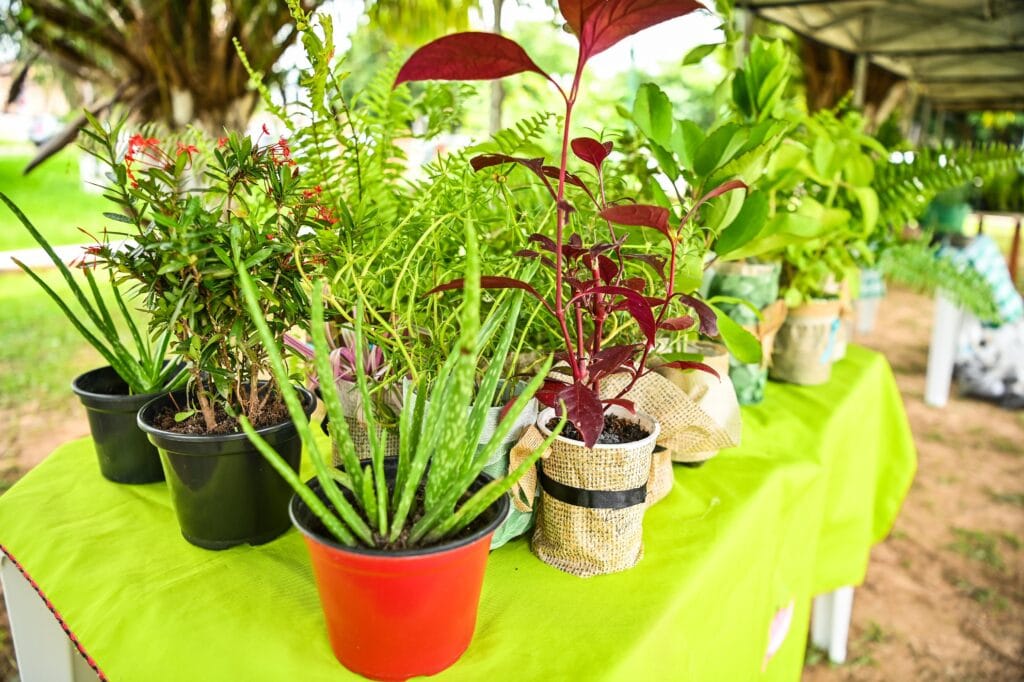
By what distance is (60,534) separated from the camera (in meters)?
0.69

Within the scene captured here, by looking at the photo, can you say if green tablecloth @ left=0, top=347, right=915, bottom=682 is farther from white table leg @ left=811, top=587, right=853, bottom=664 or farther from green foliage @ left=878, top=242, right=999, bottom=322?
green foliage @ left=878, top=242, right=999, bottom=322

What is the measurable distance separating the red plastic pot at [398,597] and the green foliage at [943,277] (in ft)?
4.54

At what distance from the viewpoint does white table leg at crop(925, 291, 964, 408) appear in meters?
3.06

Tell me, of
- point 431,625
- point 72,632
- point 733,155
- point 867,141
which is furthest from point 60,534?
point 867,141

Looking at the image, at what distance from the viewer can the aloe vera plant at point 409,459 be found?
437 mm

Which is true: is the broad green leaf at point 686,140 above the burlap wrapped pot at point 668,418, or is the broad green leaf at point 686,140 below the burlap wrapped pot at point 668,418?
above

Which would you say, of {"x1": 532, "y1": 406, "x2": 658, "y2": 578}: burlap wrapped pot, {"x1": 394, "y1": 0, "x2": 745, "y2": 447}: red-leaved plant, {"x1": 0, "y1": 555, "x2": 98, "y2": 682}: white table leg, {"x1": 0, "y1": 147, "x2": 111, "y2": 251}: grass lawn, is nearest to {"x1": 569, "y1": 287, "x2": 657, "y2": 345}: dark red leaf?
{"x1": 394, "y1": 0, "x2": 745, "y2": 447}: red-leaved plant

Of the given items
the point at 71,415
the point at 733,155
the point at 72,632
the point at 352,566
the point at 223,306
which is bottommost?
the point at 71,415

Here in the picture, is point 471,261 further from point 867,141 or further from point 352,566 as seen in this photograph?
point 867,141

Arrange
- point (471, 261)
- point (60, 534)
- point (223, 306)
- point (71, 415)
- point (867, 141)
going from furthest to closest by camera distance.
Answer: point (71, 415), point (867, 141), point (60, 534), point (223, 306), point (471, 261)

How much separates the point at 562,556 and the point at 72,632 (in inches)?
16.7

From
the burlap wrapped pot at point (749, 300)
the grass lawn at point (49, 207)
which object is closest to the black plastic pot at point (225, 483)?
the burlap wrapped pot at point (749, 300)

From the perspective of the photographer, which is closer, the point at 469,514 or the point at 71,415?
the point at 469,514

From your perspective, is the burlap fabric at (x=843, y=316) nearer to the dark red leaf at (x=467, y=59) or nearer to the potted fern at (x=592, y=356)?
the potted fern at (x=592, y=356)
